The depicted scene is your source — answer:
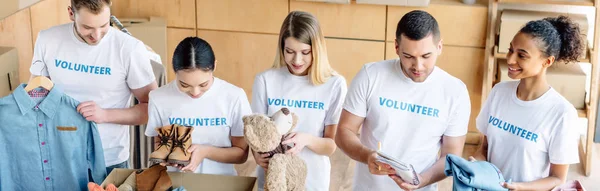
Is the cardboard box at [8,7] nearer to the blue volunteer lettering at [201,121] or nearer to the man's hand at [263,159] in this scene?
the blue volunteer lettering at [201,121]

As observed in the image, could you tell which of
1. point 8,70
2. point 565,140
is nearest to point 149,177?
point 565,140

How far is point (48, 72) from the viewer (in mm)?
2748

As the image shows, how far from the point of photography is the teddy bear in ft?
7.46

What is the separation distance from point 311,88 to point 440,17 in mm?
2235

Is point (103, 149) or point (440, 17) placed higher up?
point (440, 17)

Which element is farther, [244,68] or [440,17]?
[244,68]

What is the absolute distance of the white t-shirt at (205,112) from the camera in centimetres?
251

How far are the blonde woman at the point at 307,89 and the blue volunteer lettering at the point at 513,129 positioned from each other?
536 mm

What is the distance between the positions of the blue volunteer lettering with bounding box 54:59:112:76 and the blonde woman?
56 cm

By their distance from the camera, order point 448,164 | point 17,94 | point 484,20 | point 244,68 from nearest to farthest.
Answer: point 448,164
point 17,94
point 484,20
point 244,68

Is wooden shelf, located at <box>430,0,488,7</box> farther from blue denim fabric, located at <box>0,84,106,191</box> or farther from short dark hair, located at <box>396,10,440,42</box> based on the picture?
blue denim fabric, located at <box>0,84,106,191</box>

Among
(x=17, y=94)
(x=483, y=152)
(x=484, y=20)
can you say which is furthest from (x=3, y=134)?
(x=484, y=20)

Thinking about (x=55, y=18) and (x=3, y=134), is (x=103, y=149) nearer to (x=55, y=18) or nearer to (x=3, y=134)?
(x=3, y=134)

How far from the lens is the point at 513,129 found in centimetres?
241
